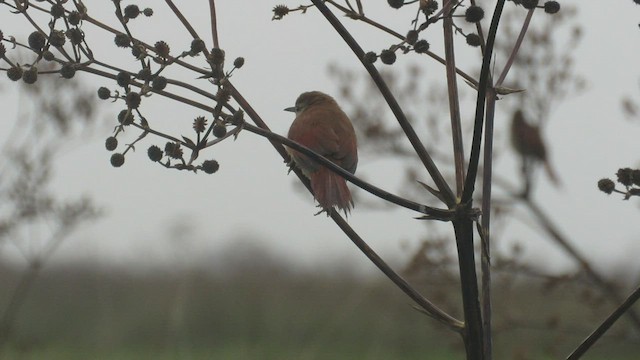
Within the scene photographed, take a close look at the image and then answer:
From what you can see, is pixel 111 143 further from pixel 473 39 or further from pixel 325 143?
pixel 325 143

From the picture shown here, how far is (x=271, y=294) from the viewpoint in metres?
10.7

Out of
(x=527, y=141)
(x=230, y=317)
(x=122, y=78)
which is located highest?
(x=230, y=317)

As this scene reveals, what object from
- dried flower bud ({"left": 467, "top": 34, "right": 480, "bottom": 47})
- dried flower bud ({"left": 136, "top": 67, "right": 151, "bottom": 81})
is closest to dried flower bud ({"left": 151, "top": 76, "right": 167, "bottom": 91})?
dried flower bud ({"left": 136, "top": 67, "right": 151, "bottom": 81})

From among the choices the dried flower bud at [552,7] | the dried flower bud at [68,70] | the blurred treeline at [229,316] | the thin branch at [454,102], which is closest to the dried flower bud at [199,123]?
the dried flower bud at [68,70]

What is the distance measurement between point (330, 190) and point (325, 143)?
2.64 feet

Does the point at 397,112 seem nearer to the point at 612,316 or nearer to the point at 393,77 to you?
the point at 612,316

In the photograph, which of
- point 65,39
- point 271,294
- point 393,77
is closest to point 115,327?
point 271,294

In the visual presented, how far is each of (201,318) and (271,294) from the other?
0.90m

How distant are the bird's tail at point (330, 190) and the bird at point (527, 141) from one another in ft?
6.53

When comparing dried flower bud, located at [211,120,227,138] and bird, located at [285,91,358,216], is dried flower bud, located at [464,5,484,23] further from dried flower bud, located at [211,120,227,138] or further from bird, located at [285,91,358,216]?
bird, located at [285,91,358,216]

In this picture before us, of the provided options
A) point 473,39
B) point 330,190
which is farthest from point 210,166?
point 330,190

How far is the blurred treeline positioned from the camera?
9.54 metres

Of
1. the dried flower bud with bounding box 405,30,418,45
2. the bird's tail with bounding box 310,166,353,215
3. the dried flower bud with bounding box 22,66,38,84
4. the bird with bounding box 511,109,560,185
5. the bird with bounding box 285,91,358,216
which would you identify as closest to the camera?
the dried flower bud with bounding box 405,30,418,45

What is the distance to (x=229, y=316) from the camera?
1053 centimetres
